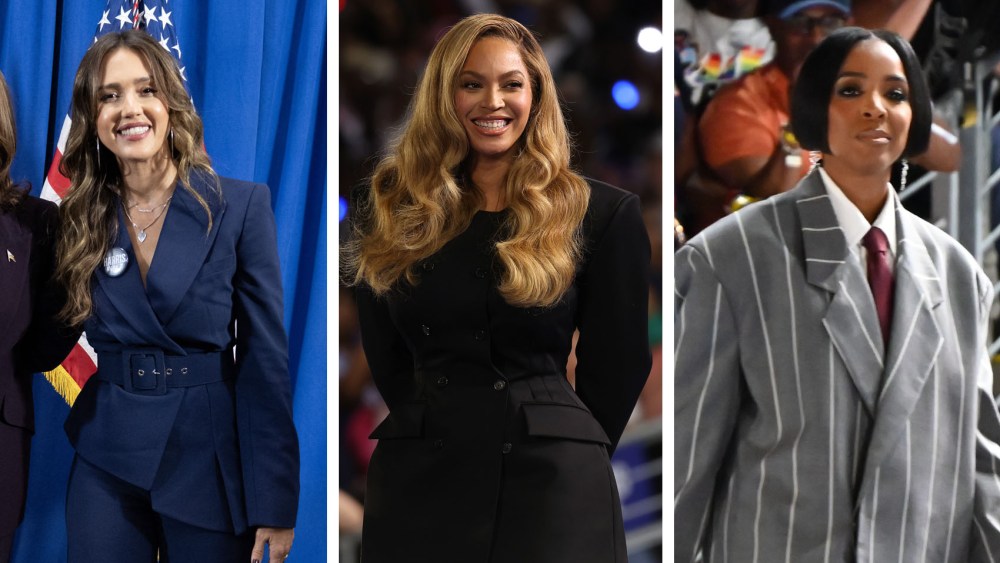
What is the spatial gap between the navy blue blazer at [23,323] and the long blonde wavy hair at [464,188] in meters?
0.81

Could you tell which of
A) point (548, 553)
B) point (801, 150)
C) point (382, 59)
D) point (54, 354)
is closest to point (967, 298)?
point (801, 150)

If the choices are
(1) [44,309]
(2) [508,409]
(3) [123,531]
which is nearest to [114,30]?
(1) [44,309]

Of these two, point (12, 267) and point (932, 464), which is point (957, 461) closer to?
point (932, 464)

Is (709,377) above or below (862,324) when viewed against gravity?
below

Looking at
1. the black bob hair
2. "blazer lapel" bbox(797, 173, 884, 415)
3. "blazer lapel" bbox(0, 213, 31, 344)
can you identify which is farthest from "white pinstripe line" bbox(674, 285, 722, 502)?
"blazer lapel" bbox(0, 213, 31, 344)

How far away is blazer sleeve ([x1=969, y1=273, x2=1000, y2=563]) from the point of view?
9.16ft

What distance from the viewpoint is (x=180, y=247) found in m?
2.69

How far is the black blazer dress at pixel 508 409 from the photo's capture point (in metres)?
2.51

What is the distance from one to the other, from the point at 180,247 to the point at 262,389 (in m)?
0.41

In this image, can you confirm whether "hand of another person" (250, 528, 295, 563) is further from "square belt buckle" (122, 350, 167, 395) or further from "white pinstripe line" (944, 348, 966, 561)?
"white pinstripe line" (944, 348, 966, 561)

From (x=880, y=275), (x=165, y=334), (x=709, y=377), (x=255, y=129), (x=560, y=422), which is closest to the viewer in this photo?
(x=560, y=422)

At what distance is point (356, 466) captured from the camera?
10.8 ft

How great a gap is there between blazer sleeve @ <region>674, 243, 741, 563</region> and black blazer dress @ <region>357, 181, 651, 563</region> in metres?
0.33

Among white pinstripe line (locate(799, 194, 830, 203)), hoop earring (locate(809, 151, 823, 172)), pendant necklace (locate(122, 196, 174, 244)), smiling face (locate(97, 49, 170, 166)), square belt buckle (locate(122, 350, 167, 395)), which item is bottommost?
square belt buckle (locate(122, 350, 167, 395))
